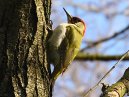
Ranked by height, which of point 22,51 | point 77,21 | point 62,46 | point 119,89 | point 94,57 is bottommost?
point 119,89

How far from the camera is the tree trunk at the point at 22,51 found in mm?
3281

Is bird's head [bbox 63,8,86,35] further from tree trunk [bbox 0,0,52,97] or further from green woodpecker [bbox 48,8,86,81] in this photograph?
tree trunk [bbox 0,0,52,97]

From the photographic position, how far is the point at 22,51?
335 centimetres

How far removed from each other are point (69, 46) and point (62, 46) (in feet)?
0.42

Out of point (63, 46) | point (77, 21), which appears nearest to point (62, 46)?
point (63, 46)

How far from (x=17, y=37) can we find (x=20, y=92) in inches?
16.3

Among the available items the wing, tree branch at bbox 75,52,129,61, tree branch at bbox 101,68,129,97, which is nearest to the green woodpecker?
the wing

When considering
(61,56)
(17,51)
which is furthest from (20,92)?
(61,56)

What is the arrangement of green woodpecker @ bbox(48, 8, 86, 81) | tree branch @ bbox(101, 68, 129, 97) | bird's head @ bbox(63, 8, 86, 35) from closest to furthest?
tree branch @ bbox(101, 68, 129, 97)
green woodpecker @ bbox(48, 8, 86, 81)
bird's head @ bbox(63, 8, 86, 35)

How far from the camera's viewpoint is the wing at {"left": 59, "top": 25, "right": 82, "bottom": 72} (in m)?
4.25

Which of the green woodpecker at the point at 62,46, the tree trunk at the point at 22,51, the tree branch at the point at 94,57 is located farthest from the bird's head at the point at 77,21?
the tree trunk at the point at 22,51

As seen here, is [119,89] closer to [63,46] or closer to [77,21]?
[63,46]

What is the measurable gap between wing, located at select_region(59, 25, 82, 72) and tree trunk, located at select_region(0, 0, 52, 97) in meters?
0.72

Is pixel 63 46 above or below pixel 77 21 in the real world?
below
